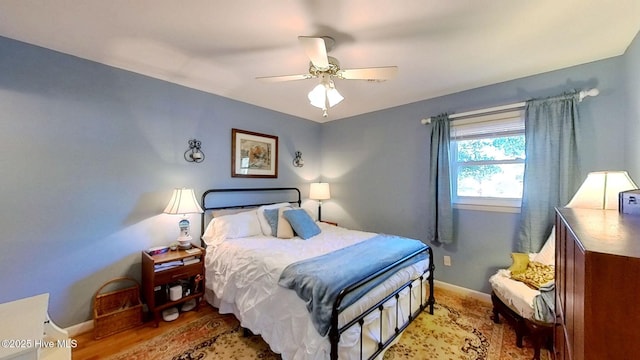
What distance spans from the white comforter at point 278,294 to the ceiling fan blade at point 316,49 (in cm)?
154

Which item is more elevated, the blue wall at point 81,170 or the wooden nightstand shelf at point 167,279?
the blue wall at point 81,170

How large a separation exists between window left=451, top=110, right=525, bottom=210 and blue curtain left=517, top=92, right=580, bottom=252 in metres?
0.15

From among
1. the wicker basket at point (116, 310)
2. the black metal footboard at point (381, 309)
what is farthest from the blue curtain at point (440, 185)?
the wicker basket at point (116, 310)

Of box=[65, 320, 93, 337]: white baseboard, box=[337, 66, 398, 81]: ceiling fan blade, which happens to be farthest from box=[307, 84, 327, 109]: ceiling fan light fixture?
box=[65, 320, 93, 337]: white baseboard

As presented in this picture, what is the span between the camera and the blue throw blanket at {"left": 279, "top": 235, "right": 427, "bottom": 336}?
1.51 meters

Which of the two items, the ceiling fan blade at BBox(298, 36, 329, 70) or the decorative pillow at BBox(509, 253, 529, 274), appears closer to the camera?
the ceiling fan blade at BBox(298, 36, 329, 70)

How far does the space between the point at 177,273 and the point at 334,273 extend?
65.0 inches

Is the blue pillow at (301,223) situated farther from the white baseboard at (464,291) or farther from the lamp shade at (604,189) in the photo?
the lamp shade at (604,189)

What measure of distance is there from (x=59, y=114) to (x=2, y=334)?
2.01m

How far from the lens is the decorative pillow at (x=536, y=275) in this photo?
201 centimetres

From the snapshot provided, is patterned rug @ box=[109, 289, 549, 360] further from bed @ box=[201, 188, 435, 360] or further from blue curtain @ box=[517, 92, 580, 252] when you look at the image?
blue curtain @ box=[517, 92, 580, 252]

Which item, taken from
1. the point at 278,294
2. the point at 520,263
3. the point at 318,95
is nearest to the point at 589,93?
the point at 520,263

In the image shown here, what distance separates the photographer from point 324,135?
177 inches

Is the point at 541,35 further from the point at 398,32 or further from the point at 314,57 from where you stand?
the point at 314,57
